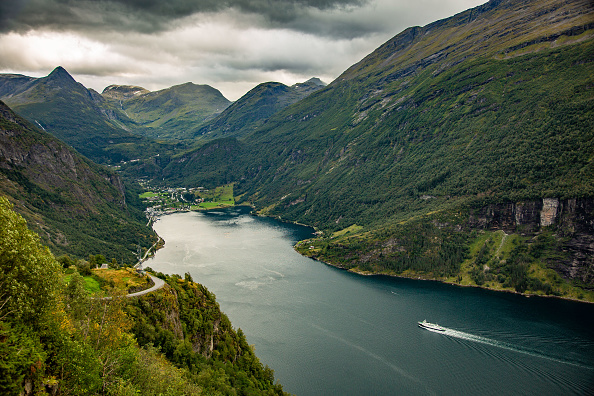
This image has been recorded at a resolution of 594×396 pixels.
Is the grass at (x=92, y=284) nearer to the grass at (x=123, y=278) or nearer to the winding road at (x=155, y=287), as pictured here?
the grass at (x=123, y=278)

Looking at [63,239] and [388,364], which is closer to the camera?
[388,364]

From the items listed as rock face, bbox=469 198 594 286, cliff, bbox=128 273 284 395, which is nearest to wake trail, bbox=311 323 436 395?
cliff, bbox=128 273 284 395

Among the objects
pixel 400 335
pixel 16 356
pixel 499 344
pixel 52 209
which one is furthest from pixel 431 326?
pixel 52 209

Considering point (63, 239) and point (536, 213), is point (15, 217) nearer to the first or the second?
point (63, 239)

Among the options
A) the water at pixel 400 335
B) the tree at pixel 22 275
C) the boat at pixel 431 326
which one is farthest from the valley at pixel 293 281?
the boat at pixel 431 326

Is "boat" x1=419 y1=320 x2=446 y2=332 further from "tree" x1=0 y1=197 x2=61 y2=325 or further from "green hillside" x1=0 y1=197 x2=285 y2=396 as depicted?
"tree" x1=0 y1=197 x2=61 y2=325

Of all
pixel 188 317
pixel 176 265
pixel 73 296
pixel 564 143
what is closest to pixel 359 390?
pixel 188 317

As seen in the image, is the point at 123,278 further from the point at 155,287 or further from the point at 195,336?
the point at 195,336
